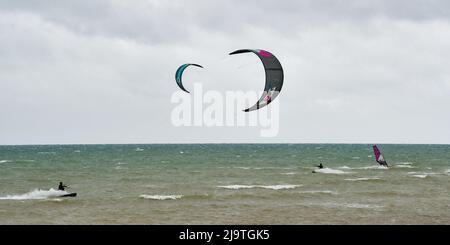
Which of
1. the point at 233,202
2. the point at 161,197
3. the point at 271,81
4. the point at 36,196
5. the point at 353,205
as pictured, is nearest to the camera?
the point at 271,81

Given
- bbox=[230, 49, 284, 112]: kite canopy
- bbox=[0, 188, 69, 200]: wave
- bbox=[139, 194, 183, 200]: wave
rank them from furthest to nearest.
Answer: bbox=[0, 188, 69, 200]: wave < bbox=[139, 194, 183, 200]: wave < bbox=[230, 49, 284, 112]: kite canopy

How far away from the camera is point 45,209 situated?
98.6 feet

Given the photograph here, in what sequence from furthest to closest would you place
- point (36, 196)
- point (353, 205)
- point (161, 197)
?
point (36, 196) < point (161, 197) < point (353, 205)

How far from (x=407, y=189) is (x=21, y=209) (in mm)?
28215

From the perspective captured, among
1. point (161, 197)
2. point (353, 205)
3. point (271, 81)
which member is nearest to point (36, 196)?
point (161, 197)

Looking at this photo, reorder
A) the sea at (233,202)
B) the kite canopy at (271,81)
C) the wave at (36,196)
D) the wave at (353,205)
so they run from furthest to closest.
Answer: the wave at (36,196) → the wave at (353,205) → the sea at (233,202) → the kite canopy at (271,81)

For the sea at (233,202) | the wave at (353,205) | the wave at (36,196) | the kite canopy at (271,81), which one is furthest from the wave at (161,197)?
Result: the kite canopy at (271,81)

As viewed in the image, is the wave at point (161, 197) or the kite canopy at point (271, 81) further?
the wave at point (161, 197)

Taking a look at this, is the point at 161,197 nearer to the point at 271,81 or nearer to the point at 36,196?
the point at 36,196

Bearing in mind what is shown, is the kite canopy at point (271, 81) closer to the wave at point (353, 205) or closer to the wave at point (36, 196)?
the wave at point (353, 205)

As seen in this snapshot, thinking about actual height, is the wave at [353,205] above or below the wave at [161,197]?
above

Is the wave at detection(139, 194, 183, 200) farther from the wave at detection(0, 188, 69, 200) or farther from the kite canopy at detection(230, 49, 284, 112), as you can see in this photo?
the kite canopy at detection(230, 49, 284, 112)

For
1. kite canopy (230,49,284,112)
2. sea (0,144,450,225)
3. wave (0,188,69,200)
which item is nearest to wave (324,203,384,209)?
sea (0,144,450,225)

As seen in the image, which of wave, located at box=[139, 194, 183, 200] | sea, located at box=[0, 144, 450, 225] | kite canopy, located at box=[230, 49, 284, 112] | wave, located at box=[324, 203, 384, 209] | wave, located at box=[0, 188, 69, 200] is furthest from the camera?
wave, located at box=[0, 188, 69, 200]
